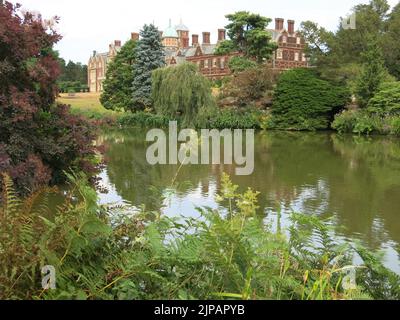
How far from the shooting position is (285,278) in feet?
8.09

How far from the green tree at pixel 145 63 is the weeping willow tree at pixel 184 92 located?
5670mm

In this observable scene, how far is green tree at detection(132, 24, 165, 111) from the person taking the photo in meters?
32.7

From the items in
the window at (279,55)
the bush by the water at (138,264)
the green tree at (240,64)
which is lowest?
the bush by the water at (138,264)

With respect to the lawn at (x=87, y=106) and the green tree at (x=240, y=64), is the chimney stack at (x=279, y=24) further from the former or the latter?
the lawn at (x=87, y=106)

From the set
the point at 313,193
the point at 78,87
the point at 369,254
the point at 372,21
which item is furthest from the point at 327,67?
the point at 78,87

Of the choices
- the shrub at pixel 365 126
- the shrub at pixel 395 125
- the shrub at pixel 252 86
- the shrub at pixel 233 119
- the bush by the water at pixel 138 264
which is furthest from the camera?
the shrub at pixel 252 86

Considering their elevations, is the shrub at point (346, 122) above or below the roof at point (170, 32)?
below

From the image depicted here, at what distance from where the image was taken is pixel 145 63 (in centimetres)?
3338

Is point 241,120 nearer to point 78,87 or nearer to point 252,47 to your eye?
point 252,47

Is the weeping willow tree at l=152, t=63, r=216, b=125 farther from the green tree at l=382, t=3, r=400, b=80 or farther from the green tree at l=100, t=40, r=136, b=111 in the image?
the green tree at l=382, t=3, r=400, b=80

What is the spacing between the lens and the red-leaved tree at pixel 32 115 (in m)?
7.37

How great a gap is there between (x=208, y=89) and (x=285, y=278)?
24.3 meters

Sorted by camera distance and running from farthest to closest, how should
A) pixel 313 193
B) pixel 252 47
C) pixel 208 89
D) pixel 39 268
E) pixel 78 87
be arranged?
pixel 78 87
pixel 252 47
pixel 208 89
pixel 313 193
pixel 39 268

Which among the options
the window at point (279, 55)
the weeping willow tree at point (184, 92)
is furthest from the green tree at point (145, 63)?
the window at point (279, 55)
